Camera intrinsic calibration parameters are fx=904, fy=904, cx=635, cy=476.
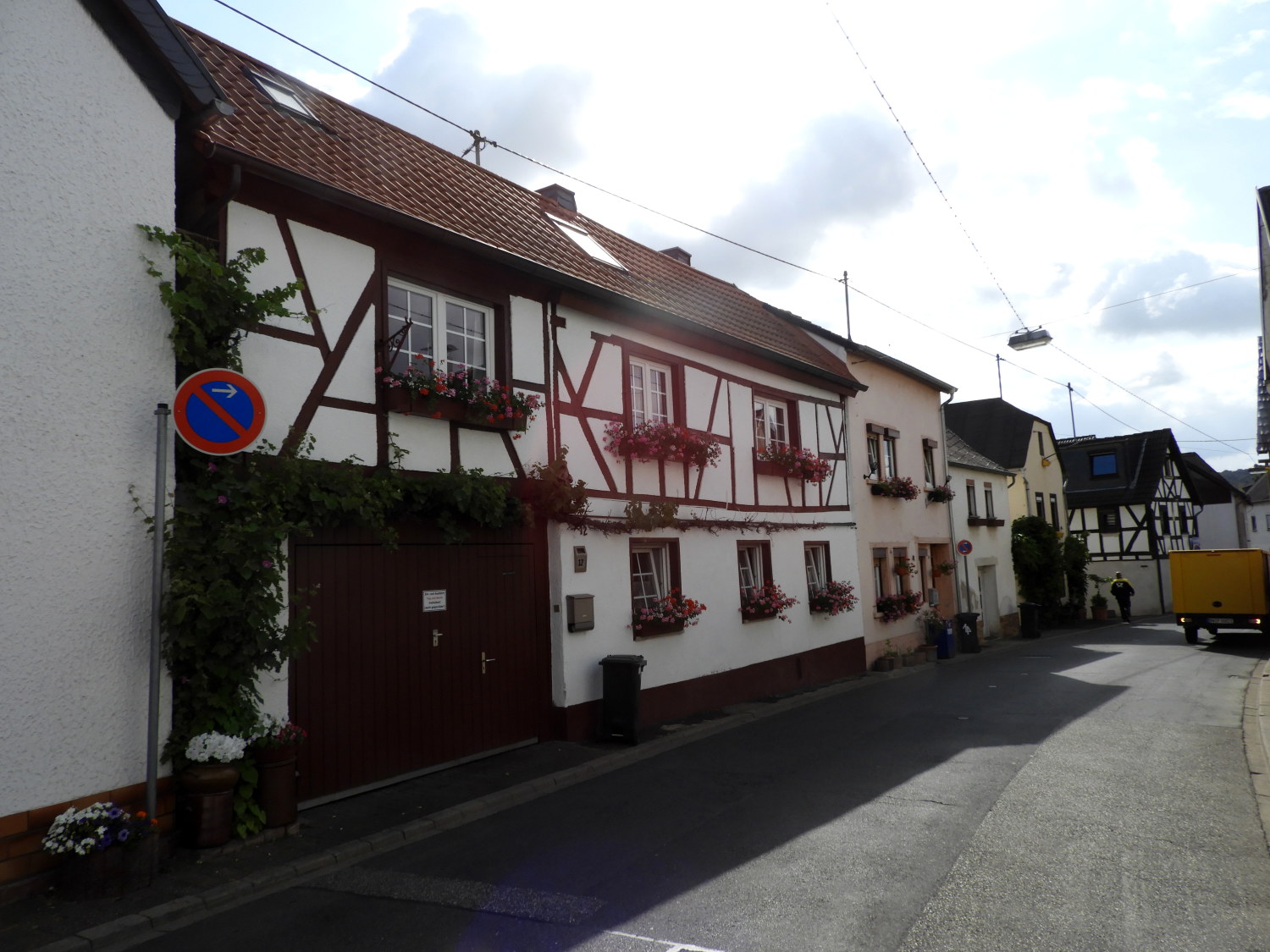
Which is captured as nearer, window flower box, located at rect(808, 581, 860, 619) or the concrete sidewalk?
the concrete sidewalk

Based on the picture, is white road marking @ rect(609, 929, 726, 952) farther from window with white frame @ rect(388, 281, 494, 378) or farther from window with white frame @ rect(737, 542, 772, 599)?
window with white frame @ rect(737, 542, 772, 599)

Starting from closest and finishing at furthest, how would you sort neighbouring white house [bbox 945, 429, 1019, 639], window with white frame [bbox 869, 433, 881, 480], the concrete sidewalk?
the concrete sidewalk
window with white frame [bbox 869, 433, 881, 480]
neighbouring white house [bbox 945, 429, 1019, 639]

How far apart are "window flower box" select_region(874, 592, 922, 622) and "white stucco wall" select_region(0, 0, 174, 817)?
1471cm

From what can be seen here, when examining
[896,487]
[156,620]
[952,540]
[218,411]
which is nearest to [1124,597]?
[952,540]

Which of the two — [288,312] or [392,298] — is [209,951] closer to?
[288,312]

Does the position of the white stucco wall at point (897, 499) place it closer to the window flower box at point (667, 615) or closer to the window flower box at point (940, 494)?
the window flower box at point (940, 494)

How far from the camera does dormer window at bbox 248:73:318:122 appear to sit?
10014 mm

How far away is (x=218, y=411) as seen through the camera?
625cm

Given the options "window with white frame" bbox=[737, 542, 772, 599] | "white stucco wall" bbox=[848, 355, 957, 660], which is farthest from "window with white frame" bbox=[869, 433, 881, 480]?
"window with white frame" bbox=[737, 542, 772, 599]

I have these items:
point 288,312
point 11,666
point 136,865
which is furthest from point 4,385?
point 136,865

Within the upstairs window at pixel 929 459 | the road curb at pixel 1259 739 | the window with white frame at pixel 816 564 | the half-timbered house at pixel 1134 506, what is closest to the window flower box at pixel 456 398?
the road curb at pixel 1259 739

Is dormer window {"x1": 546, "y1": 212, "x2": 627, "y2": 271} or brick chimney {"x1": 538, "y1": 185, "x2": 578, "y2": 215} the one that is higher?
brick chimney {"x1": 538, "y1": 185, "x2": 578, "y2": 215}

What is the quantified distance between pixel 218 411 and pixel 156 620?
1.47m

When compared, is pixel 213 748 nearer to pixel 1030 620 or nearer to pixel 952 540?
pixel 952 540
